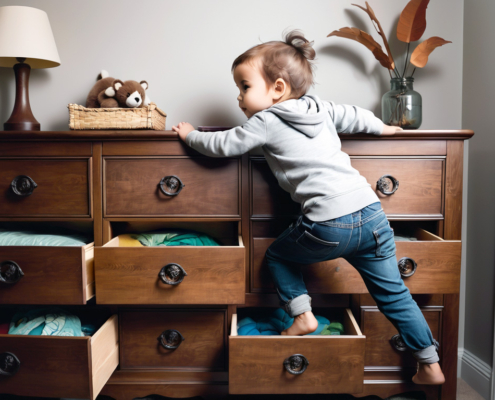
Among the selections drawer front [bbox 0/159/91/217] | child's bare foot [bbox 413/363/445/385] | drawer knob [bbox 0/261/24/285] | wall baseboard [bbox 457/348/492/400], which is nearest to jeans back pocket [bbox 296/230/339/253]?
child's bare foot [bbox 413/363/445/385]

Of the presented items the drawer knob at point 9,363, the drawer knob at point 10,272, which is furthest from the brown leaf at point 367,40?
the drawer knob at point 9,363

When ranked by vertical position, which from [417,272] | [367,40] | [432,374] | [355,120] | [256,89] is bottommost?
[432,374]

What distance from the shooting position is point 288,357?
109 centimetres

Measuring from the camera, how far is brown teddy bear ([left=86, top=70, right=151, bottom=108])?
1.36 m

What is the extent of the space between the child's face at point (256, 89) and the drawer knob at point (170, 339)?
2.66 feet

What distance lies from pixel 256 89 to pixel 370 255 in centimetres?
64

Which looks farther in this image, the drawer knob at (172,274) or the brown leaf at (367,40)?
the brown leaf at (367,40)

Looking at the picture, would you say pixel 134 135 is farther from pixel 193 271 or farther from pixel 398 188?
pixel 398 188

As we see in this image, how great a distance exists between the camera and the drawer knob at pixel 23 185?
123cm

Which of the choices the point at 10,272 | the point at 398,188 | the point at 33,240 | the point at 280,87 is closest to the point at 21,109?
the point at 33,240

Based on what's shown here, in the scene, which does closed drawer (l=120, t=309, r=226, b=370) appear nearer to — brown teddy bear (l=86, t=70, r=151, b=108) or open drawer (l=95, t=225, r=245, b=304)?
open drawer (l=95, t=225, r=245, b=304)

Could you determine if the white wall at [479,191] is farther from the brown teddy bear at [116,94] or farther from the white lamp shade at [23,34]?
the white lamp shade at [23,34]

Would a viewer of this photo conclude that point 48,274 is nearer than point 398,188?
Yes

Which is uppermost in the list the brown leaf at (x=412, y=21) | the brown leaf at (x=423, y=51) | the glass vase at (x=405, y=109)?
the brown leaf at (x=412, y=21)
